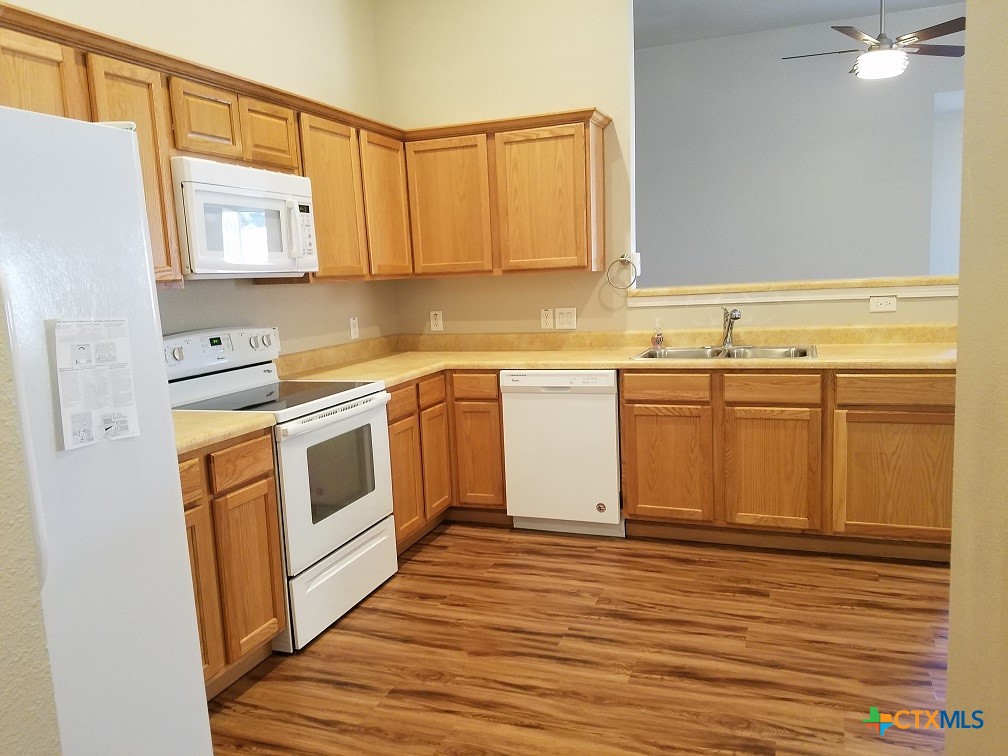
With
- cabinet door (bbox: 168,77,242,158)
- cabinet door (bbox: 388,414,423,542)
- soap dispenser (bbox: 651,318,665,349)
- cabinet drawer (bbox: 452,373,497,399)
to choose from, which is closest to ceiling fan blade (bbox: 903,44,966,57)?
soap dispenser (bbox: 651,318,665,349)

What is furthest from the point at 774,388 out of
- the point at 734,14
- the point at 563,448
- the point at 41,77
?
the point at 734,14

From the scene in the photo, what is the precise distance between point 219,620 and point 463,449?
1.74 metres

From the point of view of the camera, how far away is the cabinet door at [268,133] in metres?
2.98

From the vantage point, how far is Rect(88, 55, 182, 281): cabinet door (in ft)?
7.86

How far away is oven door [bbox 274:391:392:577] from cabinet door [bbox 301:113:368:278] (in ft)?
2.32

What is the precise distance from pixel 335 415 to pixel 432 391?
3.06 ft

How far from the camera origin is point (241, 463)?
2477 mm

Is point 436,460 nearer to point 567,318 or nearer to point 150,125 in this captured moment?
point 567,318

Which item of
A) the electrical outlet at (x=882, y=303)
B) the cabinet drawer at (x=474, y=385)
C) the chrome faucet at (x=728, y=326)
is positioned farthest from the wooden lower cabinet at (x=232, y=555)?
the electrical outlet at (x=882, y=303)

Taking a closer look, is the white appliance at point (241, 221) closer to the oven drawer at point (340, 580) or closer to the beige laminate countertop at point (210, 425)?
the beige laminate countertop at point (210, 425)

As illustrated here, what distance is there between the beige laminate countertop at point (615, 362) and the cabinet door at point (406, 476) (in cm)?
23

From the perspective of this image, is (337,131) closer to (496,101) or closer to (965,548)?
(496,101)

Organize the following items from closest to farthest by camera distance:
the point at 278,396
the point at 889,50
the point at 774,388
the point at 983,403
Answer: the point at 983,403 → the point at 278,396 → the point at 774,388 → the point at 889,50

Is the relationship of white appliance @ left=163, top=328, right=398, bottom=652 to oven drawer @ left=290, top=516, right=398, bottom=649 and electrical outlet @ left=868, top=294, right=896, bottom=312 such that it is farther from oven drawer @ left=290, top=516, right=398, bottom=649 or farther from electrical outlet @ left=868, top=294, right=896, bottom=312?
electrical outlet @ left=868, top=294, right=896, bottom=312
